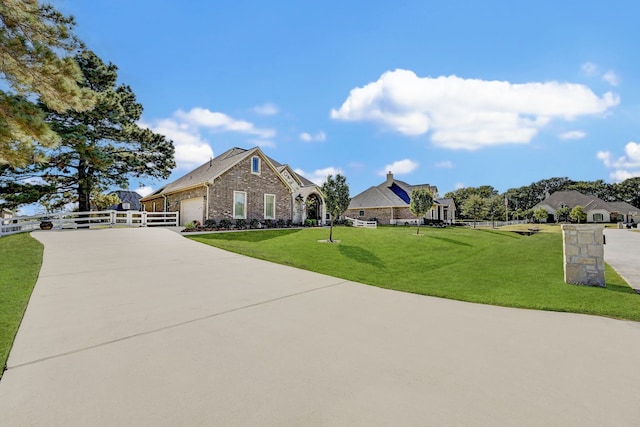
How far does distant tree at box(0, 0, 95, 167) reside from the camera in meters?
8.05

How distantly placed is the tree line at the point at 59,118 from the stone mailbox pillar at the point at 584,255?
14466 mm

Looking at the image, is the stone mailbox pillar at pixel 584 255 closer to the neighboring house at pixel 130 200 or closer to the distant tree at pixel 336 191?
the distant tree at pixel 336 191

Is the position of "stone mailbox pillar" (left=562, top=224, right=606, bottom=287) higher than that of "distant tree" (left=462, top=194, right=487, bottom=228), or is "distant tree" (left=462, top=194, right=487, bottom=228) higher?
"distant tree" (left=462, top=194, right=487, bottom=228)

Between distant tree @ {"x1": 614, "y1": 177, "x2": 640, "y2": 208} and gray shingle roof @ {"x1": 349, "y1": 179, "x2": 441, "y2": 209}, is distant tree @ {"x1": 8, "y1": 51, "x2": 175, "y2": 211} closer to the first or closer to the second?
gray shingle roof @ {"x1": 349, "y1": 179, "x2": 441, "y2": 209}

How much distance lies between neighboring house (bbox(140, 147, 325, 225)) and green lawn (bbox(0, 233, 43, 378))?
31.5 ft

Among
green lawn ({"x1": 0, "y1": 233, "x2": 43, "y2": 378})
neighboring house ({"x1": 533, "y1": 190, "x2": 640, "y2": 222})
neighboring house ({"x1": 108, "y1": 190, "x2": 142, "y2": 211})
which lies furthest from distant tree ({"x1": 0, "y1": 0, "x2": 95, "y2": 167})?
neighboring house ({"x1": 533, "y1": 190, "x2": 640, "y2": 222})

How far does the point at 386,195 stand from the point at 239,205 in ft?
72.4

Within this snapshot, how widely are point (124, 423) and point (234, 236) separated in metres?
14.5

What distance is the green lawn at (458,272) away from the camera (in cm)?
573

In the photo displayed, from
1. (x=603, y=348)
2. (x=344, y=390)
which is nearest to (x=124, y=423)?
(x=344, y=390)

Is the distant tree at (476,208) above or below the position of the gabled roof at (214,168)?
below

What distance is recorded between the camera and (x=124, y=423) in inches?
88.3

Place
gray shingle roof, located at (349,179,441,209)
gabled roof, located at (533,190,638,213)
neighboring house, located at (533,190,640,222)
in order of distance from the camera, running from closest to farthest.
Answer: gray shingle roof, located at (349,179,441,209) → neighboring house, located at (533,190,640,222) → gabled roof, located at (533,190,638,213)

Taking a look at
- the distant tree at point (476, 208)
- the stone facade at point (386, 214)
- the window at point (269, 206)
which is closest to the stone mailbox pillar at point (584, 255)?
the window at point (269, 206)
